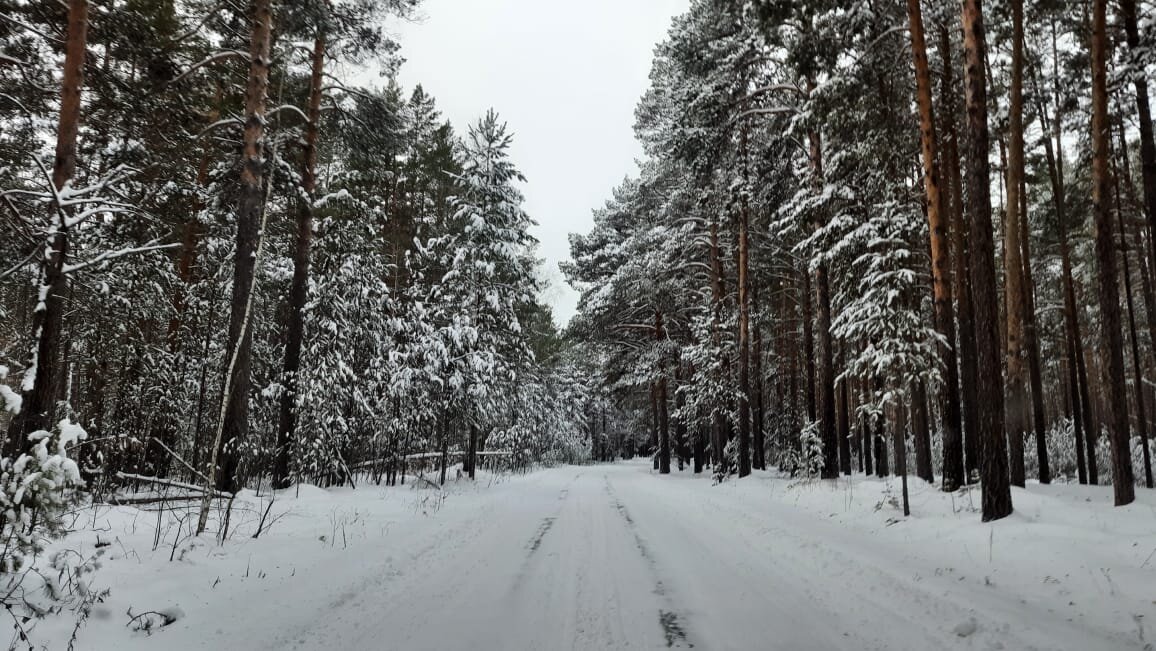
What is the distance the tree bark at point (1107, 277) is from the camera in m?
9.10

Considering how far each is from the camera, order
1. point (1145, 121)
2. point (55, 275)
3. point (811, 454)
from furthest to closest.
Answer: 1. point (811, 454)
2. point (1145, 121)
3. point (55, 275)

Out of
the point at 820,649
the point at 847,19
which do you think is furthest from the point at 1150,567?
the point at 847,19

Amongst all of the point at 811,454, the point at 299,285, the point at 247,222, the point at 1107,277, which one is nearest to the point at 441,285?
the point at 299,285

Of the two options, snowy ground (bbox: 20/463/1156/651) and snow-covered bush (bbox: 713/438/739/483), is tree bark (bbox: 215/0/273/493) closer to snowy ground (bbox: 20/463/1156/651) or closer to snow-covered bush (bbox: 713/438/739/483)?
snowy ground (bbox: 20/463/1156/651)

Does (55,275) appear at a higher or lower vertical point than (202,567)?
higher

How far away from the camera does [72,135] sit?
7195 millimetres

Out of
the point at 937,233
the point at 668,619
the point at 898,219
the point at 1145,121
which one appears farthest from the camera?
the point at 898,219

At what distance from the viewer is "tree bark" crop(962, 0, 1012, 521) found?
7.99 m

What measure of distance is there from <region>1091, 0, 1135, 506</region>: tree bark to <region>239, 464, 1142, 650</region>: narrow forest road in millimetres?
3997

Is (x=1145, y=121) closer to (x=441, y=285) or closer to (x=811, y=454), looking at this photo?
(x=811, y=454)

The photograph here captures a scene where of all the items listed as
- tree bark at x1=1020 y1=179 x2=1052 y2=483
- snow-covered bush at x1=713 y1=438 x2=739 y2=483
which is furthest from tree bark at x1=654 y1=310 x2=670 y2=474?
tree bark at x1=1020 y1=179 x2=1052 y2=483

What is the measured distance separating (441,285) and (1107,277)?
54.4 feet

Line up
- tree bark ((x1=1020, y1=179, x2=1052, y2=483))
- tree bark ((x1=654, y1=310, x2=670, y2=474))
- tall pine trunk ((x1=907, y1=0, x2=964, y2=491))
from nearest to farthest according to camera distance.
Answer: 1. tall pine trunk ((x1=907, y1=0, x2=964, y2=491))
2. tree bark ((x1=1020, y1=179, x2=1052, y2=483))
3. tree bark ((x1=654, y1=310, x2=670, y2=474))

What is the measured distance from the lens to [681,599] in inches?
189
